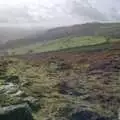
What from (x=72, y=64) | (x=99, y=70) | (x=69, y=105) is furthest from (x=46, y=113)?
(x=72, y=64)

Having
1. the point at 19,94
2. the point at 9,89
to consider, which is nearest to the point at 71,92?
the point at 19,94

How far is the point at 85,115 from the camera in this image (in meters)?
32.6

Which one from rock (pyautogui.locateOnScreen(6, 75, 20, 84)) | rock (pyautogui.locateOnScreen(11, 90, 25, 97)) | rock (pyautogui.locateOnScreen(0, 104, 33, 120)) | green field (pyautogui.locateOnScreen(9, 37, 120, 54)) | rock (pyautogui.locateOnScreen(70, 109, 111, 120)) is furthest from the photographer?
green field (pyautogui.locateOnScreen(9, 37, 120, 54))

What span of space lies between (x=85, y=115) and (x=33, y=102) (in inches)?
204

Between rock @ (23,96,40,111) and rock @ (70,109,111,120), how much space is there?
3638 millimetres

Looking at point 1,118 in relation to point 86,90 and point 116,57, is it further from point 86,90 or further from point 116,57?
point 116,57

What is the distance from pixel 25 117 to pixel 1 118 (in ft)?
7.32

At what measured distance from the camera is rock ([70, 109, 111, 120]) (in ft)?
106

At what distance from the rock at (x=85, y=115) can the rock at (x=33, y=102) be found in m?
3.64

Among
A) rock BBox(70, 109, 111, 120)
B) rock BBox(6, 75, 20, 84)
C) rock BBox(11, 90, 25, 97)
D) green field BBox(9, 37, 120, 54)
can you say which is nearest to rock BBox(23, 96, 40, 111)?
rock BBox(11, 90, 25, 97)

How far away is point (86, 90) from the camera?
40656mm

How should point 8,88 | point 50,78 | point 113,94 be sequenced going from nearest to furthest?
point 8,88 → point 113,94 → point 50,78

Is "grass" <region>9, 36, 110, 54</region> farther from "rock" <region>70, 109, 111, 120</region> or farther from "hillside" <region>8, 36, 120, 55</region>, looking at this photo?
"rock" <region>70, 109, 111, 120</region>

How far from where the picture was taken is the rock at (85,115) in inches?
1268
